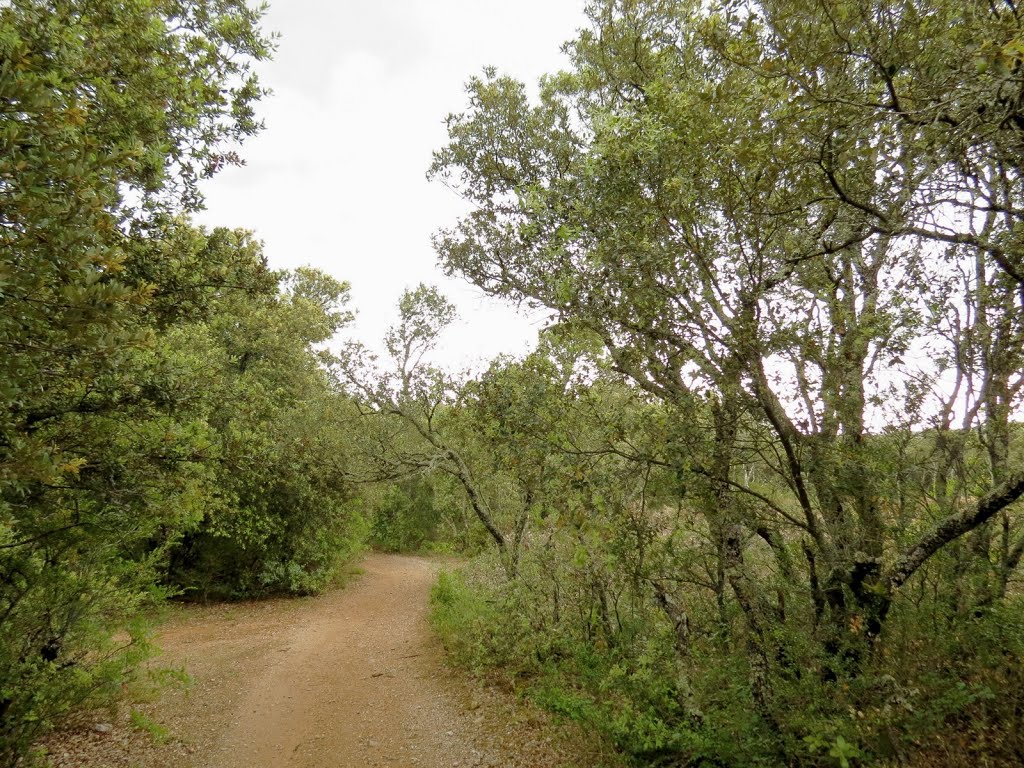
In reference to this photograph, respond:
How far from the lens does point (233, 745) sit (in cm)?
704

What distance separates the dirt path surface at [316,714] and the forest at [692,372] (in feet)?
3.09

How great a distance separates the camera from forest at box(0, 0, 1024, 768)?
129 inches

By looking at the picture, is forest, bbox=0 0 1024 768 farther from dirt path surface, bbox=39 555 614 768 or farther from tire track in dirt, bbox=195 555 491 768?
tire track in dirt, bbox=195 555 491 768

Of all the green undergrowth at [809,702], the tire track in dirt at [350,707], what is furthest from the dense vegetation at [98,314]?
the green undergrowth at [809,702]

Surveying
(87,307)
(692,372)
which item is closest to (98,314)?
(87,307)

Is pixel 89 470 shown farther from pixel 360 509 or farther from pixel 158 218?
pixel 360 509

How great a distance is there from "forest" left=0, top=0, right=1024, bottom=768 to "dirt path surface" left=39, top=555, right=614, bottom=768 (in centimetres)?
94

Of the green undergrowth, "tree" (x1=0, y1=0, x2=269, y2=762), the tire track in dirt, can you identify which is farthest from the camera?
the tire track in dirt

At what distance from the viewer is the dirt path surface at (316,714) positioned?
6469 millimetres

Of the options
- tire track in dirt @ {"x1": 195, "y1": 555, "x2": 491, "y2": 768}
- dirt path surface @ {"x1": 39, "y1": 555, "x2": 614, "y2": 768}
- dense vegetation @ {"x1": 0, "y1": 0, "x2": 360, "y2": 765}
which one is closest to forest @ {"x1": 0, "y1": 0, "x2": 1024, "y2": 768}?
dense vegetation @ {"x1": 0, "y1": 0, "x2": 360, "y2": 765}

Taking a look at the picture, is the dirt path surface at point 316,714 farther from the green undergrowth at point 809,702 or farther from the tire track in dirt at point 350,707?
the green undergrowth at point 809,702

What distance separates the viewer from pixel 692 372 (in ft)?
15.6

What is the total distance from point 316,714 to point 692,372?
26.2 ft

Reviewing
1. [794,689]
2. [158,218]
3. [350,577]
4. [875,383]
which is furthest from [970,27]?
[350,577]
